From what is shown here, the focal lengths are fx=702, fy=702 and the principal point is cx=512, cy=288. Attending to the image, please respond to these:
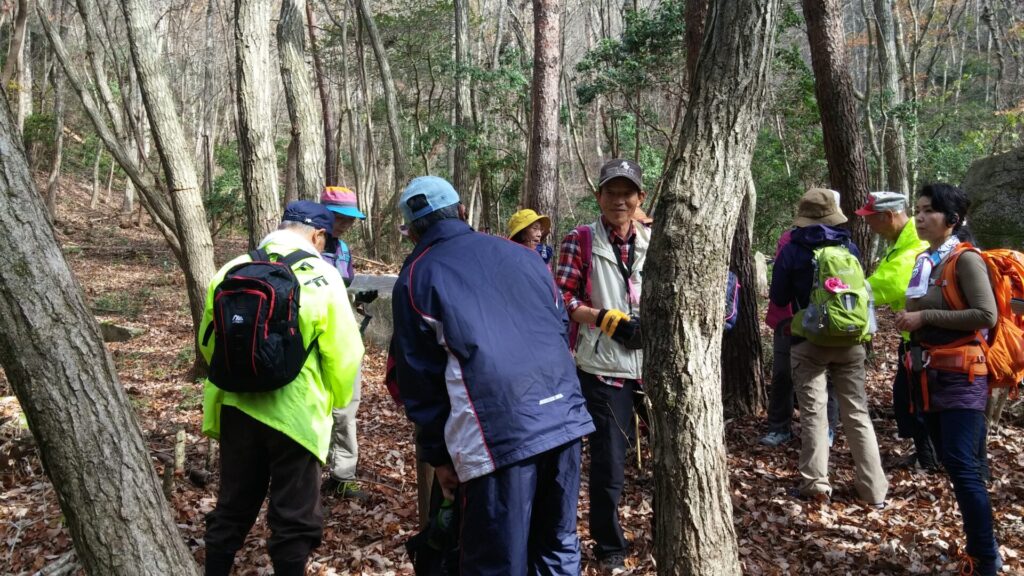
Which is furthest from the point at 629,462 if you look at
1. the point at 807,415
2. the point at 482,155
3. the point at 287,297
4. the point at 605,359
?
the point at 482,155

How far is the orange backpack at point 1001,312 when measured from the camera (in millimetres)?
3338

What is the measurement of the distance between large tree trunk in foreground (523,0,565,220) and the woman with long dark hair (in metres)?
6.32

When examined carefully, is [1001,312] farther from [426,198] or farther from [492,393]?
[426,198]

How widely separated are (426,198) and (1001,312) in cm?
283

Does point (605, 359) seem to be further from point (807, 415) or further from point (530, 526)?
point (807, 415)

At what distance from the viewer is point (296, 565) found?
9.84 feet

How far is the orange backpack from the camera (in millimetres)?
3338

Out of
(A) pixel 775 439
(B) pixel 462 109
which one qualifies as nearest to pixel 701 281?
(A) pixel 775 439

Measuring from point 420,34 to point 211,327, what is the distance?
65.0ft

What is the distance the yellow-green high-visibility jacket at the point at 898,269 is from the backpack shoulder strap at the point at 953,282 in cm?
96

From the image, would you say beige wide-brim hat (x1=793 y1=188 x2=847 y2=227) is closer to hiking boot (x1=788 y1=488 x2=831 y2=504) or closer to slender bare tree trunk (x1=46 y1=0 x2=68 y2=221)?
hiking boot (x1=788 y1=488 x2=831 y2=504)

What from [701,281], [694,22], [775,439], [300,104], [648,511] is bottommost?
[648,511]

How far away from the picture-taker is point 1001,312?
339 cm

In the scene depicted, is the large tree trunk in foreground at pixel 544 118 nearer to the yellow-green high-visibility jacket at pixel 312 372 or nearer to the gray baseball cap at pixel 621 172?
the gray baseball cap at pixel 621 172
